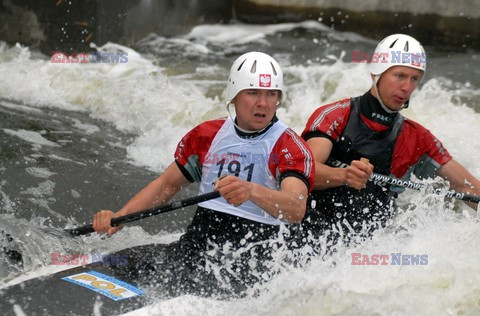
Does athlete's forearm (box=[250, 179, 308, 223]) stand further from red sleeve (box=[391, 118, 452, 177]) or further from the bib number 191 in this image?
red sleeve (box=[391, 118, 452, 177])

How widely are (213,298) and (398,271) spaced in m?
0.94

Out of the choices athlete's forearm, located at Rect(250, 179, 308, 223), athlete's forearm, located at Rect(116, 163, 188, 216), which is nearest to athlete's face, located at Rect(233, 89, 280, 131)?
athlete's forearm, located at Rect(250, 179, 308, 223)

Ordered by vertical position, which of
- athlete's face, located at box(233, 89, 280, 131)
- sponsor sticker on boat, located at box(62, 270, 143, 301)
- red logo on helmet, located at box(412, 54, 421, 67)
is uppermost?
red logo on helmet, located at box(412, 54, 421, 67)

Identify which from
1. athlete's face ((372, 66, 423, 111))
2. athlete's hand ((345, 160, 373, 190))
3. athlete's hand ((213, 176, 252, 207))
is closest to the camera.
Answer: athlete's hand ((213, 176, 252, 207))

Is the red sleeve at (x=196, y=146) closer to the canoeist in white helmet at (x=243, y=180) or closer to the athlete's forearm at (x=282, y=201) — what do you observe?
the canoeist in white helmet at (x=243, y=180)

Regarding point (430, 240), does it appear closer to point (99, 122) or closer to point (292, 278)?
point (292, 278)

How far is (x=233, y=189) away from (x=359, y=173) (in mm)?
853

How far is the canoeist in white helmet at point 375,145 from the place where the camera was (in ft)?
14.5

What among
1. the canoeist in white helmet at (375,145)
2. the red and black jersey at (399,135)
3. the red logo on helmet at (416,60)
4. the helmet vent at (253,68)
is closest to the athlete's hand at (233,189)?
the helmet vent at (253,68)

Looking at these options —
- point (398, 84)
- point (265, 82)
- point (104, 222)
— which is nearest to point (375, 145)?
point (398, 84)

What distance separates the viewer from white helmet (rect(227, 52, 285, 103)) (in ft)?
12.5

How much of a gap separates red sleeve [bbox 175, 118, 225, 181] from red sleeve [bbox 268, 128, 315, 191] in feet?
1.21

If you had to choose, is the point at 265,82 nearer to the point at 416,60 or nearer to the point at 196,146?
the point at 196,146

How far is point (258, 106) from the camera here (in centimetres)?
381
